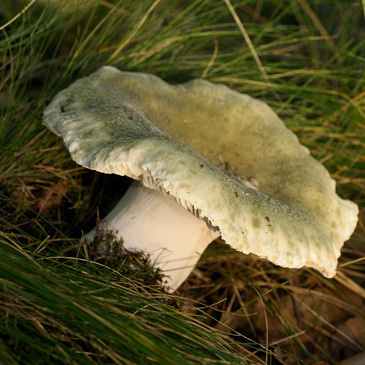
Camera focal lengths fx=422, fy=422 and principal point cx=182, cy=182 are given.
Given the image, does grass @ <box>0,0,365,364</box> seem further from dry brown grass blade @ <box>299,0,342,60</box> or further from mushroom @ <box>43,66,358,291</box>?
mushroom @ <box>43,66,358,291</box>

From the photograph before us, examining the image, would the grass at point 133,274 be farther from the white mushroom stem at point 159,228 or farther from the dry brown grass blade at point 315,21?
the white mushroom stem at point 159,228

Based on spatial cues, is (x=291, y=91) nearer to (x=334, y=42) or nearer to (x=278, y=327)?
(x=334, y=42)

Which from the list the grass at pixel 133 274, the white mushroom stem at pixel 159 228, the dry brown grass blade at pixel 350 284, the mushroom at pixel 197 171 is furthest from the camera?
the dry brown grass blade at pixel 350 284

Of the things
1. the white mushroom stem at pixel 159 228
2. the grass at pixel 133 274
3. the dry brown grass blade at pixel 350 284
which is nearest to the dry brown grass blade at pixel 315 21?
the grass at pixel 133 274

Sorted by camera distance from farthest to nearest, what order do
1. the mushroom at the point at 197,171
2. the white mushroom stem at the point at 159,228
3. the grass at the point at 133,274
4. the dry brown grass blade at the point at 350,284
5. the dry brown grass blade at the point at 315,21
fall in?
the dry brown grass blade at the point at 315,21 → the dry brown grass blade at the point at 350,284 → the white mushroom stem at the point at 159,228 → the mushroom at the point at 197,171 → the grass at the point at 133,274

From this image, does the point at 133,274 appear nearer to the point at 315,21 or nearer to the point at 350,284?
the point at 350,284

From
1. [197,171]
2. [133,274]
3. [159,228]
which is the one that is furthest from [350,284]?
[197,171]
